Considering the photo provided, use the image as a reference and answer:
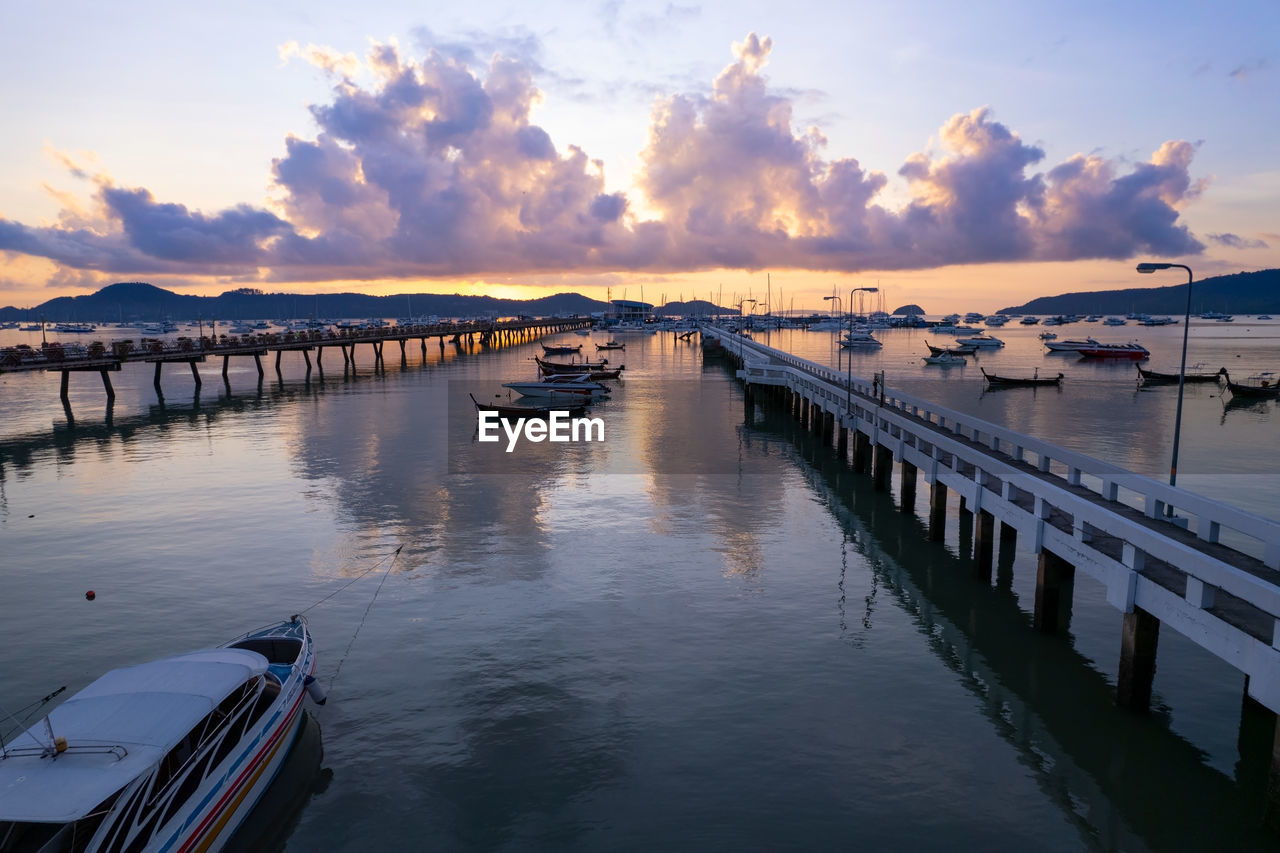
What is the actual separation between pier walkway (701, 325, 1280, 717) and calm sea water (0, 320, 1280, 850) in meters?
1.48

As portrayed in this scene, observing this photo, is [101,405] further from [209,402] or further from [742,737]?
[742,737]

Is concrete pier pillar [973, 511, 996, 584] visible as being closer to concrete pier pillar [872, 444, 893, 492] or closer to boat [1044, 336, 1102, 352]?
concrete pier pillar [872, 444, 893, 492]

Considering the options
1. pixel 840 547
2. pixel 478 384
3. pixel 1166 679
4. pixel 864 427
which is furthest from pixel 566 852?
pixel 478 384

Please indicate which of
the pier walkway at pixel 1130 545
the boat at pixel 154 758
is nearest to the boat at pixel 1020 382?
the pier walkway at pixel 1130 545

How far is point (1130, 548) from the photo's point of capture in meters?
15.7

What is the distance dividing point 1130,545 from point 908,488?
16795 millimetres

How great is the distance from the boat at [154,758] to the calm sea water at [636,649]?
5.15 feet

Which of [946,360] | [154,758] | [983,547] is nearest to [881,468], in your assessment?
[983,547]

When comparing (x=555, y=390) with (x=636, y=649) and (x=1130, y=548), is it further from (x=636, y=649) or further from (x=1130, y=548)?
(x=1130, y=548)

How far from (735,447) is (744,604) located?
91.6ft

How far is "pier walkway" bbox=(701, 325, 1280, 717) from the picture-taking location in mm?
13227

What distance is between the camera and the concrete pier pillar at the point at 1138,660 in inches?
619

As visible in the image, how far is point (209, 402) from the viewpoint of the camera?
244 ft

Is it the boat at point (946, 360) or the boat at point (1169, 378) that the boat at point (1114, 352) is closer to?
the boat at point (946, 360)
